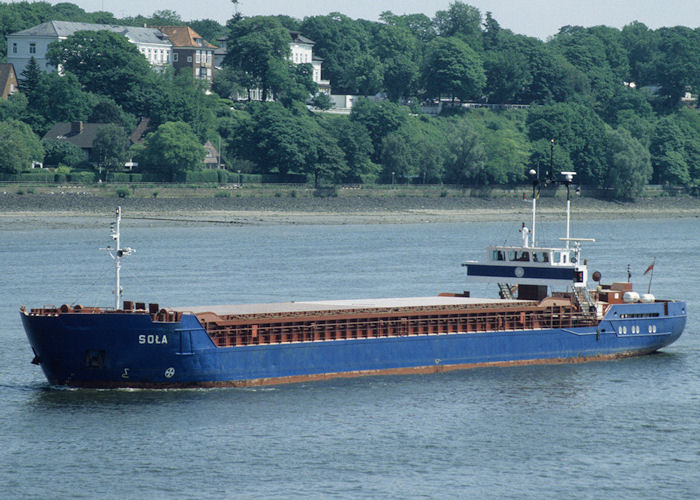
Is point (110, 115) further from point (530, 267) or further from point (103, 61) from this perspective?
point (530, 267)

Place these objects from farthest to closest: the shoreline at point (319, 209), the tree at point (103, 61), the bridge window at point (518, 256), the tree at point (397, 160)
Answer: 1. the tree at point (103, 61)
2. the tree at point (397, 160)
3. the shoreline at point (319, 209)
4. the bridge window at point (518, 256)

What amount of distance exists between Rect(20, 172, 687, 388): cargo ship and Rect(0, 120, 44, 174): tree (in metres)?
90.2

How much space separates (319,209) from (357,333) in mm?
101003

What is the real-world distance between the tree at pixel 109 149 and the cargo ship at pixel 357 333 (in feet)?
319

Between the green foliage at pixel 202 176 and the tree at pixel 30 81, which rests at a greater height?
the tree at pixel 30 81

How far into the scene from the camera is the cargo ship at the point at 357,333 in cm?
4544

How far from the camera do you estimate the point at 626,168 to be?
18688cm

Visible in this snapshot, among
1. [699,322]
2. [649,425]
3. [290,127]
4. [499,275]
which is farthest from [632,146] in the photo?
[649,425]

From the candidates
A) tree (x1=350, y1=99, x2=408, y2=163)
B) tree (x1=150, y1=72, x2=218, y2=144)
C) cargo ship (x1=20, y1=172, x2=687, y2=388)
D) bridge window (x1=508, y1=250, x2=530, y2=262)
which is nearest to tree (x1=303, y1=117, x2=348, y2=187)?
tree (x1=150, y1=72, x2=218, y2=144)

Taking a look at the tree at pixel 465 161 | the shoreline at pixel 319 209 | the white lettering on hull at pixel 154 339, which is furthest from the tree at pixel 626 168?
the white lettering on hull at pixel 154 339

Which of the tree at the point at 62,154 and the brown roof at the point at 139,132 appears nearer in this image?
the tree at the point at 62,154

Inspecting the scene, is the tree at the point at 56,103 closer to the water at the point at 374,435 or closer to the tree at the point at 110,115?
the tree at the point at 110,115

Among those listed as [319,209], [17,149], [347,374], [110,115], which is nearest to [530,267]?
[347,374]

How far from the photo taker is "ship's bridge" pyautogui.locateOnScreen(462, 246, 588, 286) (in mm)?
57250
